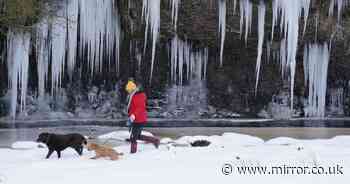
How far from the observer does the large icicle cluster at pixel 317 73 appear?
17766mm

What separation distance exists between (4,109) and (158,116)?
5343mm

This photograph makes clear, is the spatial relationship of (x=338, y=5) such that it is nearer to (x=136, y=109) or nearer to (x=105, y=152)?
(x=136, y=109)

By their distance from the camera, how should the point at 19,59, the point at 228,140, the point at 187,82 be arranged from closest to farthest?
1. the point at 228,140
2. the point at 19,59
3. the point at 187,82

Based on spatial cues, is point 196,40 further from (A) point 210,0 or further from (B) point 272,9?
(B) point 272,9

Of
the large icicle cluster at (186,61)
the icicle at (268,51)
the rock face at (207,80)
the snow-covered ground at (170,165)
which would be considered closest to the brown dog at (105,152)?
the snow-covered ground at (170,165)

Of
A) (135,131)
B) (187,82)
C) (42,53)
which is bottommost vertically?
(135,131)

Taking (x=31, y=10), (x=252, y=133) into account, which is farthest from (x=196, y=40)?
(x=31, y=10)

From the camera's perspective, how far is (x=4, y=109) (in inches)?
749

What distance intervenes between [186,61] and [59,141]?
1065cm

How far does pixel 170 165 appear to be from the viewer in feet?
23.0

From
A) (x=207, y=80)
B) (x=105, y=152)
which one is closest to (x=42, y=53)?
(x=207, y=80)

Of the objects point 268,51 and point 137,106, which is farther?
point 268,51

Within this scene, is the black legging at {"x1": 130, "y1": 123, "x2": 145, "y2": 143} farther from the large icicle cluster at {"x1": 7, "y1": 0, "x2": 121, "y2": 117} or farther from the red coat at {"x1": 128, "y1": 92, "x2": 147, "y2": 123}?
the large icicle cluster at {"x1": 7, "y1": 0, "x2": 121, "y2": 117}

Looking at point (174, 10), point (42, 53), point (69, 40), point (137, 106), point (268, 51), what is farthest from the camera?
point (268, 51)
